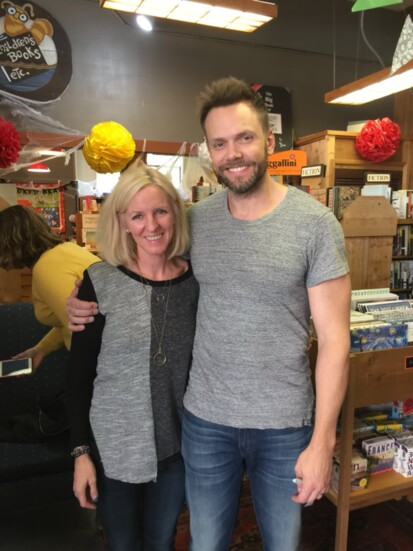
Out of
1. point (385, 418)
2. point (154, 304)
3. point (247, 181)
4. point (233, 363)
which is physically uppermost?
point (247, 181)

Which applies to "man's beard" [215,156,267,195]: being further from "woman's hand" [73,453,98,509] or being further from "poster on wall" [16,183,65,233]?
"poster on wall" [16,183,65,233]

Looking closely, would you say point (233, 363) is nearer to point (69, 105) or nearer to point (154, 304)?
point (154, 304)

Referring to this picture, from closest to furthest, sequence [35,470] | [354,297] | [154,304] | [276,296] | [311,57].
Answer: [276,296] < [154,304] < [354,297] < [35,470] < [311,57]

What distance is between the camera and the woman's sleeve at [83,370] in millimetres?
1321

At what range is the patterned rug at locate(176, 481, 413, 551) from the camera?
2049 millimetres

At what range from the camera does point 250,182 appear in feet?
4.13

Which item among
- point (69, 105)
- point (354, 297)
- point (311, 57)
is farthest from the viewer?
point (311, 57)

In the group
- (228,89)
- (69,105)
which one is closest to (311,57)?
(69,105)

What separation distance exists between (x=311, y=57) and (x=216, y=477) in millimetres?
5752

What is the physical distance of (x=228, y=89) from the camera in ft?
4.18

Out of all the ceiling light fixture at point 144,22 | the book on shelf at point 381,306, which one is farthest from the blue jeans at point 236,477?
the ceiling light fixture at point 144,22

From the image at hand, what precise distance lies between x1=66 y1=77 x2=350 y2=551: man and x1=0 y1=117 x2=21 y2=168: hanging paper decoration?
2.50 m

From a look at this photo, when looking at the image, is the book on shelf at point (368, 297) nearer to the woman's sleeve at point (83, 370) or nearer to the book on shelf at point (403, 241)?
the woman's sleeve at point (83, 370)

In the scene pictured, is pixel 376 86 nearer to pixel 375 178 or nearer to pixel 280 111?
pixel 375 178
